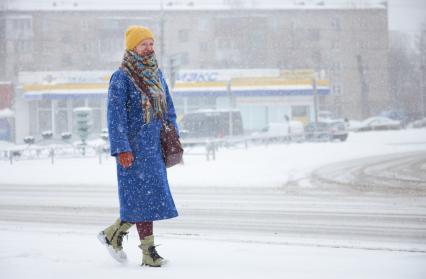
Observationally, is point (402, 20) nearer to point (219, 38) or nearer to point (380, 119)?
point (219, 38)

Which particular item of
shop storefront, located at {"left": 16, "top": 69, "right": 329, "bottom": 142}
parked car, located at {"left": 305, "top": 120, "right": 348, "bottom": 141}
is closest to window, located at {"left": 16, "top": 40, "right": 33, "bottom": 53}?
shop storefront, located at {"left": 16, "top": 69, "right": 329, "bottom": 142}

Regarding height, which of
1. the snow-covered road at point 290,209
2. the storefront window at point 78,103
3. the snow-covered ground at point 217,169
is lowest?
the snow-covered ground at point 217,169

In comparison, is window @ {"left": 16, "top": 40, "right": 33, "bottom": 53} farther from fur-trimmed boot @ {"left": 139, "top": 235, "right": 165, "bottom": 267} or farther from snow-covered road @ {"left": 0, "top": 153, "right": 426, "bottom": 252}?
fur-trimmed boot @ {"left": 139, "top": 235, "right": 165, "bottom": 267}

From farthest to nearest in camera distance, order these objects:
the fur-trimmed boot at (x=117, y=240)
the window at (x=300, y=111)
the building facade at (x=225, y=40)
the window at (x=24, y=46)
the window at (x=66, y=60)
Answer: the window at (x=66, y=60)
the building facade at (x=225, y=40)
the window at (x=24, y=46)
the window at (x=300, y=111)
the fur-trimmed boot at (x=117, y=240)

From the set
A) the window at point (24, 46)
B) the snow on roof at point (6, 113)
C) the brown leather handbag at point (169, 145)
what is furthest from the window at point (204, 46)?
the brown leather handbag at point (169, 145)

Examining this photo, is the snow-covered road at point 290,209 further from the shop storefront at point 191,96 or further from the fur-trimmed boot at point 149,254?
the shop storefront at point 191,96

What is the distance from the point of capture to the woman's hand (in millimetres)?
4398

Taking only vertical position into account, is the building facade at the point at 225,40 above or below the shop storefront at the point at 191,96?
above

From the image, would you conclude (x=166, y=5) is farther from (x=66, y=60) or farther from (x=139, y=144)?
(x=139, y=144)

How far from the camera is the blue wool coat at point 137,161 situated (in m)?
4.49

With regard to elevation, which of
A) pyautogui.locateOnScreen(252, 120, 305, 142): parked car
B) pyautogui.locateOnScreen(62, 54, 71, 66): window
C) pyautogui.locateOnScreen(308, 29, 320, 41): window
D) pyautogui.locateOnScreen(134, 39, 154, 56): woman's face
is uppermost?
pyautogui.locateOnScreen(308, 29, 320, 41): window

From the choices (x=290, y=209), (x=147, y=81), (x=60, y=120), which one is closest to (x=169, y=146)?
(x=147, y=81)

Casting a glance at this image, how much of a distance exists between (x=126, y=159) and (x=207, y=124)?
27.4 metres

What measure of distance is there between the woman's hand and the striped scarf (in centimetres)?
31
